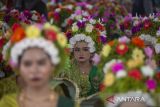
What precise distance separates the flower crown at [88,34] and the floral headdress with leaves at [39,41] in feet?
11.5

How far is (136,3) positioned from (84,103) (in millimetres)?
7516

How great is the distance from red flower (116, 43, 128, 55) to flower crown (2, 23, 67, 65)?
0.43 m

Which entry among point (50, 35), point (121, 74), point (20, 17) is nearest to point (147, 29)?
point (20, 17)

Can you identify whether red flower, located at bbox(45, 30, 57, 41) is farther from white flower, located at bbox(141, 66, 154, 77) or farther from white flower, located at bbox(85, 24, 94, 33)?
white flower, located at bbox(85, 24, 94, 33)

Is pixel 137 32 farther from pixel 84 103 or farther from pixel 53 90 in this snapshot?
pixel 53 90

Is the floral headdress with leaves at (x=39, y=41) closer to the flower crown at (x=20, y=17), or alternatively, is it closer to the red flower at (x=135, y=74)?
the red flower at (x=135, y=74)

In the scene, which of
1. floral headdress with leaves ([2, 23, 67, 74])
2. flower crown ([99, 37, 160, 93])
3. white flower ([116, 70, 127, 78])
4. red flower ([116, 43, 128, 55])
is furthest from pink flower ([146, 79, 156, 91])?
floral headdress with leaves ([2, 23, 67, 74])

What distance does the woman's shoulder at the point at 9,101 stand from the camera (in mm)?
5438

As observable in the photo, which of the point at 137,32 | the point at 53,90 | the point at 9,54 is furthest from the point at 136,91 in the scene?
the point at 137,32

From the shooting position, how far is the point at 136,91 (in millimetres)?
5012

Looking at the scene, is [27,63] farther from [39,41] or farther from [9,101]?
[9,101]

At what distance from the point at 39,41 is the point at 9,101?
693 millimetres

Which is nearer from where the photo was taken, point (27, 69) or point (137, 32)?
point (27, 69)

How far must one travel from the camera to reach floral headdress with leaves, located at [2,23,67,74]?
5070 mm
